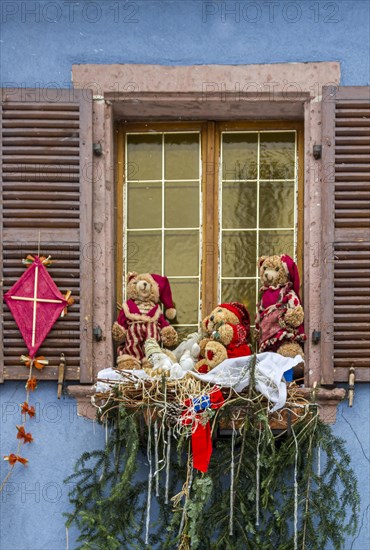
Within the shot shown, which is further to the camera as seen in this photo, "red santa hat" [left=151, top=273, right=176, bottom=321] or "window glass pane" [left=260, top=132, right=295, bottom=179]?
"window glass pane" [left=260, top=132, right=295, bottom=179]

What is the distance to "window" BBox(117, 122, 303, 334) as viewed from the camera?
8891mm

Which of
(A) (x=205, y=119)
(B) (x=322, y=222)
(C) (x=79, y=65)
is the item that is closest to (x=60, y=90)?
(C) (x=79, y=65)

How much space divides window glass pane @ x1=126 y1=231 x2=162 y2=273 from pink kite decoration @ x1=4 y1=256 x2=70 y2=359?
1.94 ft

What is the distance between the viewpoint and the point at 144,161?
8.99 metres

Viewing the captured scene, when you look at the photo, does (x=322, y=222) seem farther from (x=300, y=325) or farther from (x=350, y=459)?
(x=350, y=459)

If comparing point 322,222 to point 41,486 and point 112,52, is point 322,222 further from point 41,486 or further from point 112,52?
point 41,486

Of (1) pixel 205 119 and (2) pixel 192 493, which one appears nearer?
(2) pixel 192 493

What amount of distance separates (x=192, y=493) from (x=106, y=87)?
2.43m

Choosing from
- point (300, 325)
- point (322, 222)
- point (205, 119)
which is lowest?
point (300, 325)

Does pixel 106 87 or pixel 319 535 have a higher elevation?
pixel 106 87

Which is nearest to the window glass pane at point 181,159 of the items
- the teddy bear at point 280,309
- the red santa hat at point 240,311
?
the teddy bear at point 280,309

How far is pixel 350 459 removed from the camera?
27.2 feet

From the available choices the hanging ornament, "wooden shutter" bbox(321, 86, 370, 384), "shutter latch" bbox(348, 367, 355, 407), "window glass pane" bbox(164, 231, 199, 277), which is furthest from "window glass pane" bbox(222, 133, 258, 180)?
"shutter latch" bbox(348, 367, 355, 407)

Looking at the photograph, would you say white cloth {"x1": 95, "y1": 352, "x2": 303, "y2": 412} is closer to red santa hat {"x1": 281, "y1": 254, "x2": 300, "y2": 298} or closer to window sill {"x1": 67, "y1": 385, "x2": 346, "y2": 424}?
window sill {"x1": 67, "y1": 385, "x2": 346, "y2": 424}
